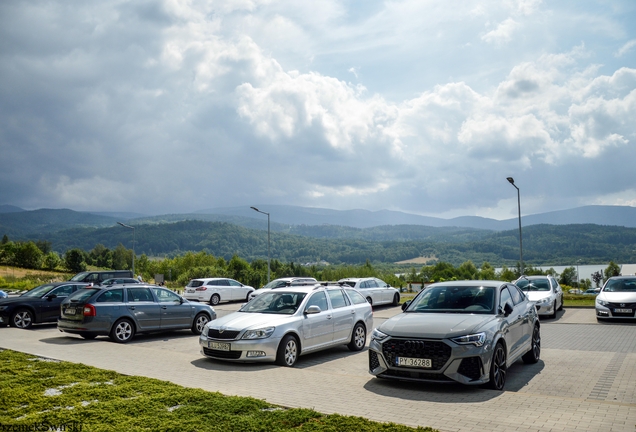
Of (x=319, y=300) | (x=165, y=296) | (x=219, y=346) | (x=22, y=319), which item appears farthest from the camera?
(x=22, y=319)

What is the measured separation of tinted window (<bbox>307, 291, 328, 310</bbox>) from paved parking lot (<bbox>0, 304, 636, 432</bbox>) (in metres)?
1.17

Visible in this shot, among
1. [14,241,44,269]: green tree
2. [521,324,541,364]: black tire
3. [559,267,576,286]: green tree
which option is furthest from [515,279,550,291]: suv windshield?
[559,267,576,286]: green tree

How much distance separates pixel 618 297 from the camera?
19.0 meters

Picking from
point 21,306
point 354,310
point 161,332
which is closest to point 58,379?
point 354,310

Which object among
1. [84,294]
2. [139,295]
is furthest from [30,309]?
[139,295]

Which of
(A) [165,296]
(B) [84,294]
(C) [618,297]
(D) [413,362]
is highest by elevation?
(B) [84,294]

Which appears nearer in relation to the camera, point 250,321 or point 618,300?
point 250,321

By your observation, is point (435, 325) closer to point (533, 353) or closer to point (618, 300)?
point (533, 353)

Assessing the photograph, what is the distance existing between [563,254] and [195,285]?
175289mm

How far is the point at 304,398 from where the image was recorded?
747 centimetres

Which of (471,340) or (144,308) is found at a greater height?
(471,340)

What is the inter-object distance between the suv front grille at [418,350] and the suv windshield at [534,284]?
14.6 metres

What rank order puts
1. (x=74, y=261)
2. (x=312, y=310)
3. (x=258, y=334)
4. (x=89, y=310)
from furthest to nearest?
(x=74, y=261) < (x=89, y=310) < (x=312, y=310) < (x=258, y=334)

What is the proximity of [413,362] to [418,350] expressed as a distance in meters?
0.20
